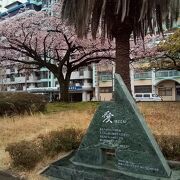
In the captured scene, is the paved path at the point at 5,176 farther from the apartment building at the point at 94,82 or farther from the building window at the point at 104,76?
the building window at the point at 104,76

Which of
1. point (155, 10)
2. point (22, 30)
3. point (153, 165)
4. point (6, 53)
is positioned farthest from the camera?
point (6, 53)

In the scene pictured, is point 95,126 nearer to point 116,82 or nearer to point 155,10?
point 116,82

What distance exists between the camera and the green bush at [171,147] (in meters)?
6.49

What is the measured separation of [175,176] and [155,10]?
25.1 feet

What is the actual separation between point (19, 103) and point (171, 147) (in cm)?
980

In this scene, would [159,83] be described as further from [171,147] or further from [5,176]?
[5,176]

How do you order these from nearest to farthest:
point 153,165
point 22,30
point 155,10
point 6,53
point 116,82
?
1. point 153,165
2. point 116,82
3. point 155,10
4. point 22,30
5. point 6,53

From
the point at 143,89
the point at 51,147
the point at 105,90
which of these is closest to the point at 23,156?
the point at 51,147

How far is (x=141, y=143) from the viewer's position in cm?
527

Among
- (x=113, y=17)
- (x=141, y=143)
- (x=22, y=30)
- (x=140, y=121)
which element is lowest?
(x=141, y=143)

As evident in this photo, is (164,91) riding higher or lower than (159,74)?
lower

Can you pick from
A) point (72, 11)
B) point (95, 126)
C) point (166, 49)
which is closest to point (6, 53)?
point (166, 49)

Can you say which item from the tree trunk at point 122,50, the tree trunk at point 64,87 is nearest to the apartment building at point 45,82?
the tree trunk at point 64,87

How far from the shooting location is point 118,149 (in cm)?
549
